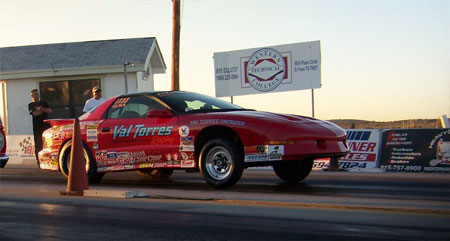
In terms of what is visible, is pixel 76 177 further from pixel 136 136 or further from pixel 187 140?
pixel 187 140

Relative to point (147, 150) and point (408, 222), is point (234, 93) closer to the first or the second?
point (147, 150)

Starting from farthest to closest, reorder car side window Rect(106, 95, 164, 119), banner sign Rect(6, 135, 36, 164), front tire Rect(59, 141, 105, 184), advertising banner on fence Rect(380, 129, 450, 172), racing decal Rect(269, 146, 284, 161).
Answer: banner sign Rect(6, 135, 36, 164), advertising banner on fence Rect(380, 129, 450, 172), front tire Rect(59, 141, 105, 184), car side window Rect(106, 95, 164, 119), racing decal Rect(269, 146, 284, 161)

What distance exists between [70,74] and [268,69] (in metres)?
10.9

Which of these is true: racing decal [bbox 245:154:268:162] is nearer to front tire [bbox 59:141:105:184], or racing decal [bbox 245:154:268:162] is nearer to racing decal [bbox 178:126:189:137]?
racing decal [bbox 178:126:189:137]

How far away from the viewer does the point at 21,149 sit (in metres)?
19.9

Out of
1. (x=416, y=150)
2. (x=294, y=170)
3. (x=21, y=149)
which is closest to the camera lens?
(x=294, y=170)

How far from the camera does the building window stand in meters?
28.7

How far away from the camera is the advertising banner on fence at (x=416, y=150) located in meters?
12.1

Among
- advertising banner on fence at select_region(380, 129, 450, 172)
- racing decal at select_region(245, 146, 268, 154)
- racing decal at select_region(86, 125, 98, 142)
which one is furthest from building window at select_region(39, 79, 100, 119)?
racing decal at select_region(245, 146, 268, 154)

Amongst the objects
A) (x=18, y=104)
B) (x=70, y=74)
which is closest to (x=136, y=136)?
(x=70, y=74)

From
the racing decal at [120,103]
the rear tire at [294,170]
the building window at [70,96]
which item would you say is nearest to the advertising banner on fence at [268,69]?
the building window at [70,96]

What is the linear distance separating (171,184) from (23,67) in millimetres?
21426

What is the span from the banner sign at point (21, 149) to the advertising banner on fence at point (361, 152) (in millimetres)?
9638

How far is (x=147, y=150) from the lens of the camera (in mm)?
9680
